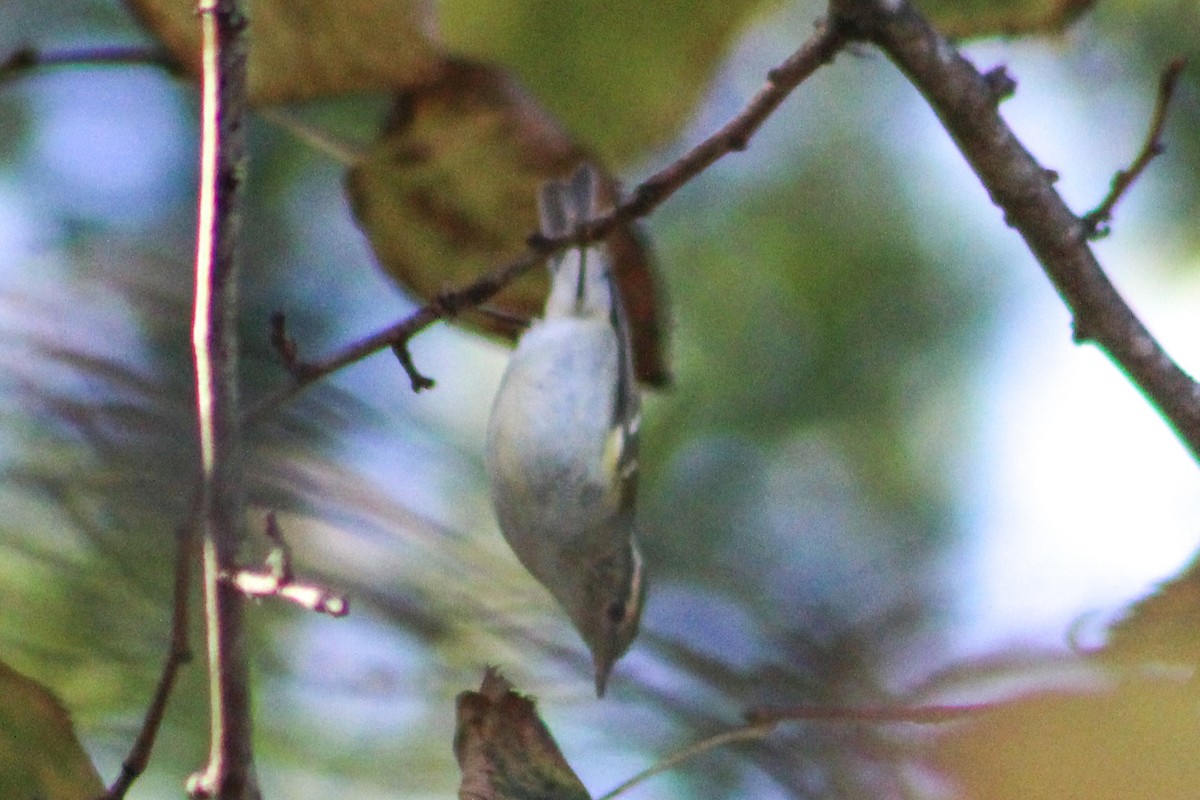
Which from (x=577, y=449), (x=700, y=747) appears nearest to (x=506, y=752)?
(x=700, y=747)

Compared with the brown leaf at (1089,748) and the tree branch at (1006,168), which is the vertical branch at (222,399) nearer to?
the brown leaf at (1089,748)

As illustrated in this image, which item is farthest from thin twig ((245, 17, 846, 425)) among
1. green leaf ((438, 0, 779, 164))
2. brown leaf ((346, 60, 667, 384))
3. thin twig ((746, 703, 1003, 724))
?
thin twig ((746, 703, 1003, 724))

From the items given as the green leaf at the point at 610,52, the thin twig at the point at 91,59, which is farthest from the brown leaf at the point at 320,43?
the green leaf at the point at 610,52

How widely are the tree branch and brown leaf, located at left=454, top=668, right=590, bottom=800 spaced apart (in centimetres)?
85

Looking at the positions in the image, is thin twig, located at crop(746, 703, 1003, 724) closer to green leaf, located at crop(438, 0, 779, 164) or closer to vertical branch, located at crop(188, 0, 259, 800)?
vertical branch, located at crop(188, 0, 259, 800)

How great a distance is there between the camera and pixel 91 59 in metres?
1.96

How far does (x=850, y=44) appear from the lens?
1.88m

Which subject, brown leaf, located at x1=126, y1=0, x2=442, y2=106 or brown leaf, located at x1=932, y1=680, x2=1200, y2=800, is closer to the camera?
brown leaf, located at x1=932, y1=680, x2=1200, y2=800

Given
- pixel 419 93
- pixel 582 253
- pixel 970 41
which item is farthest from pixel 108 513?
pixel 970 41

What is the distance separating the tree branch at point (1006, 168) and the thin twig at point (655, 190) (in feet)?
0.18

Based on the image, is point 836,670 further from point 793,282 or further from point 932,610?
point 793,282

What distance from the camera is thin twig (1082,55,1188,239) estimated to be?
71.8 inches

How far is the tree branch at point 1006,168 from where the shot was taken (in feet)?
5.89

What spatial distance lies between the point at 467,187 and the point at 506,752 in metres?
0.98
